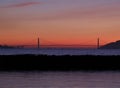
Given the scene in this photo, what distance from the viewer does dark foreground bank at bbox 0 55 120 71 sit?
4344cm

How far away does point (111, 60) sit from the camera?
48.5 meters

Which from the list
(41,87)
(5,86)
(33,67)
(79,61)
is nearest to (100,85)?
(41,87)

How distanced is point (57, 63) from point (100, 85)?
70.7 feet

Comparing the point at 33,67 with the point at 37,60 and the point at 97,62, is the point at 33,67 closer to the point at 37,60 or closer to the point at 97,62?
the point at 37,60

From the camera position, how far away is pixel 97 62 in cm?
4778

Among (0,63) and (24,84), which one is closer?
(24,84)

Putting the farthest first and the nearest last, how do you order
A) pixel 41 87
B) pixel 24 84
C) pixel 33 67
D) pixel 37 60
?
pixel 37 60, pixel 33 67, pixel 24 84, pixel 41 87

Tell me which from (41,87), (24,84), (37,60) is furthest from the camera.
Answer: (37,60)

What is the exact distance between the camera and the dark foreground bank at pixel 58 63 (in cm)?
4344

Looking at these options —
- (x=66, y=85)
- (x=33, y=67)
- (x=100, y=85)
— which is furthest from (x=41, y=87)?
(x=33, y=67)

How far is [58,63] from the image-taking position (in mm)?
46125

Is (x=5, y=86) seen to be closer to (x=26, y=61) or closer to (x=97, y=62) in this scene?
(x=26, y=61)

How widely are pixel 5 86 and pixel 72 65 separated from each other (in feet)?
72.9

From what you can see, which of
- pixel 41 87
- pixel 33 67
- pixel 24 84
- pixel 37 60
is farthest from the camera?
pixel 37 60
